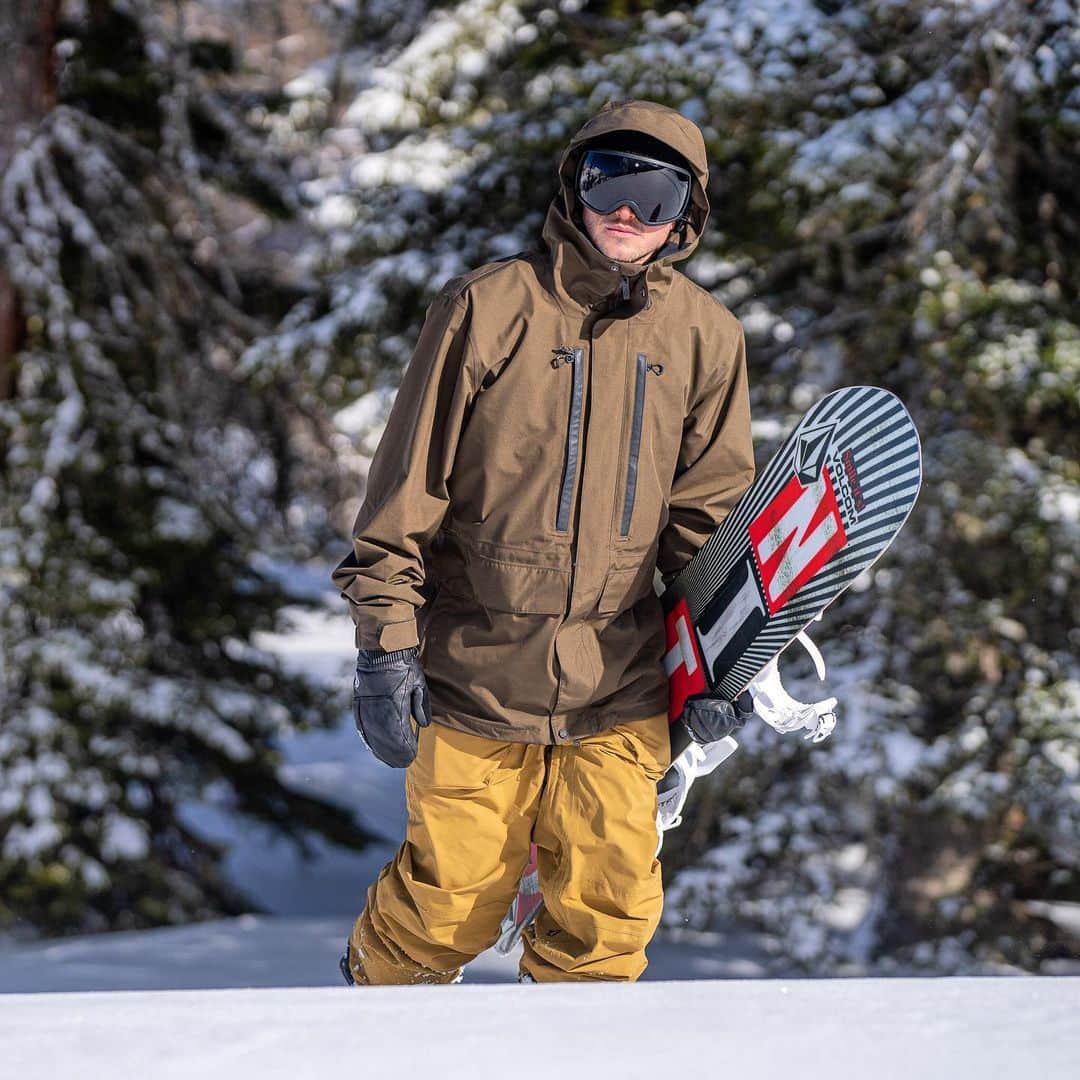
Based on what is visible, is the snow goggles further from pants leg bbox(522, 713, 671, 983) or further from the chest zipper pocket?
pants leg bbox(522, 713, 671, 983)

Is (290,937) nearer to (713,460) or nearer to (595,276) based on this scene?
(713,460)

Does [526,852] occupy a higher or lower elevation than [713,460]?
lower

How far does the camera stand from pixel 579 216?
103 inches

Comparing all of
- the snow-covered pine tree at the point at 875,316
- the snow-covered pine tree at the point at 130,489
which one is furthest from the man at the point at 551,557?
the snow-covered pine tree at the point at 130,489

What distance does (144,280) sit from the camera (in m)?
7.95

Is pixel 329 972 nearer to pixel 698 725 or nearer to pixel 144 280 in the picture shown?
pixel 698 725

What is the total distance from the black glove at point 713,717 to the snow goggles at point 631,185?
106 centimetres

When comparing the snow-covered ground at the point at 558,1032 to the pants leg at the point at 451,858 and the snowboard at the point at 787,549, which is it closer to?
the pants leg at the point at 451,858

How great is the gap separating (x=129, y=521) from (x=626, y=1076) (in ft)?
20.3

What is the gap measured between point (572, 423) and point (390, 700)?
0.68m

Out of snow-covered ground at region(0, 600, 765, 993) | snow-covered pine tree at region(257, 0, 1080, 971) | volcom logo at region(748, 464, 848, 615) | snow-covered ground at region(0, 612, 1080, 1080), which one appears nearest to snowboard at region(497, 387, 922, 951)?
volcom logo at region(748, 464, 848, 615)

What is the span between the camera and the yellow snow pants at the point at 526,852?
2686mm

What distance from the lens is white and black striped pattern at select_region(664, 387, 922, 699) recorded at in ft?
8.30

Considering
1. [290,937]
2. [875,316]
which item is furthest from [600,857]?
[290,937]
